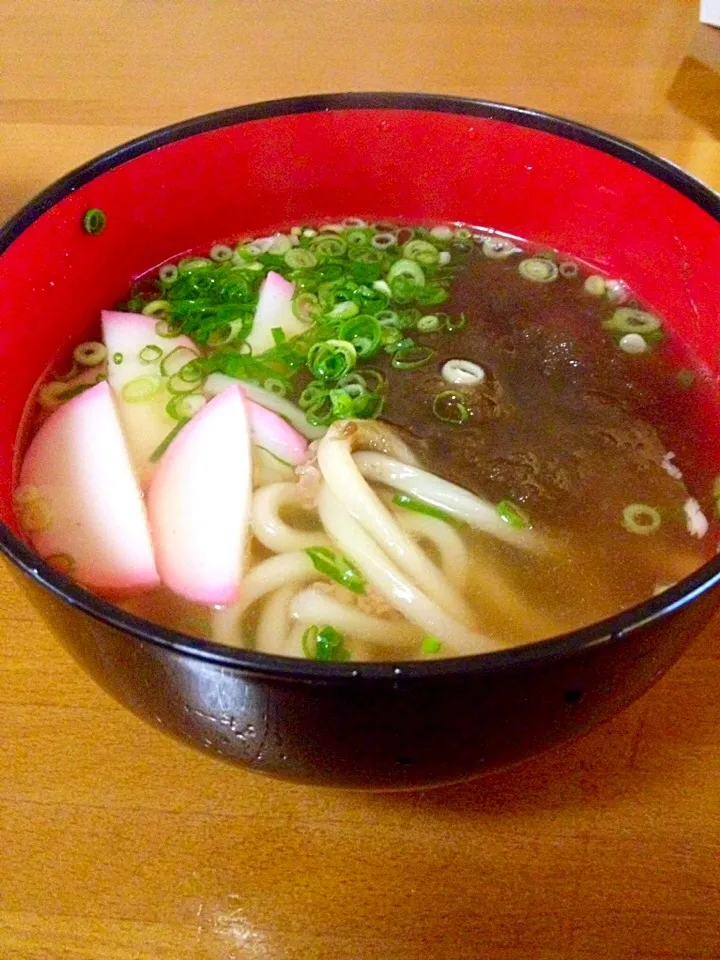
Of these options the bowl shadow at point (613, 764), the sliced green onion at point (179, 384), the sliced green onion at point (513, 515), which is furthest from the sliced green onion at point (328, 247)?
the bowl shadow at point (613, 764)

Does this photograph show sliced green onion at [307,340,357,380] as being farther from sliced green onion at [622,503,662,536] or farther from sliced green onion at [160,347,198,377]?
sliced green onion at [622,503,662,536]

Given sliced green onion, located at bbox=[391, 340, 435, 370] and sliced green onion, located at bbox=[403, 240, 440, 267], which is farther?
sliced green onion, located at bbox=[403, 240, 440, 267]

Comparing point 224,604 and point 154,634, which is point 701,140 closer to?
point 224,604

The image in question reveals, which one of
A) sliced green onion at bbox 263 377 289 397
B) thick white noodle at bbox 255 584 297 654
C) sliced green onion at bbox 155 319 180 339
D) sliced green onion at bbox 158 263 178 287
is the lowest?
thick white noodle at bbox 255 584 297 654

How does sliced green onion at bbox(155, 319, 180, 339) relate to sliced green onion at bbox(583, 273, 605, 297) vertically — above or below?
below

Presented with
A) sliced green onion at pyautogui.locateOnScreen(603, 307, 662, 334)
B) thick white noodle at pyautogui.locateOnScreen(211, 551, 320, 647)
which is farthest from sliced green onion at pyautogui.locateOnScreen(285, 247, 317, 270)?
thick white noodle at pyautogui.locateOnScreen(211, 551, 320, 647)

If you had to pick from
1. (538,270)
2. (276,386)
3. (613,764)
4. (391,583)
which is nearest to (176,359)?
(276,386)

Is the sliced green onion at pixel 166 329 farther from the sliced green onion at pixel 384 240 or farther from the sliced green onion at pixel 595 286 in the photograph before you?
the sliced green onion at pixel 595 286
